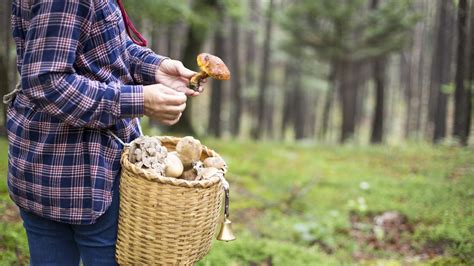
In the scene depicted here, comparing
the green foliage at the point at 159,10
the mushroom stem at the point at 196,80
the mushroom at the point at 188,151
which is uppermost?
the green foliage at the point at 159,10

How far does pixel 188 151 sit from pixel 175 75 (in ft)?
1.20

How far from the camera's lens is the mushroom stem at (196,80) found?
1.84 metres

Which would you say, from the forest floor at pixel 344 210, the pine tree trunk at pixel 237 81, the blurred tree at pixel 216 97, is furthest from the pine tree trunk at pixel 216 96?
the pine tree trunk at pixel 237 81

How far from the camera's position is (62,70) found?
1.45 m

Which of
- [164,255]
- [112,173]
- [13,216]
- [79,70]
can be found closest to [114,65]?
[79,70]

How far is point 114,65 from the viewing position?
1657 millimetres

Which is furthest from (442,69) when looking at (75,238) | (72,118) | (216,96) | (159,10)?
(72,118)

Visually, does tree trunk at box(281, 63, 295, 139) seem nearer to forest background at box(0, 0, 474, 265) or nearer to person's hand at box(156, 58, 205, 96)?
forest background at box(0, 0, 474, 265)

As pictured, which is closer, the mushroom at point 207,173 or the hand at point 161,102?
the hand at point 161,102

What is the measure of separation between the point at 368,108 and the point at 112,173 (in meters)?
35.5

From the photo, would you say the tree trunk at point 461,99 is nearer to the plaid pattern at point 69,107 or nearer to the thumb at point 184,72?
the thumb at point 184,72

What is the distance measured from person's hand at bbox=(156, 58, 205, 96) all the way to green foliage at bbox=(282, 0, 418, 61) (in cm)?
1004

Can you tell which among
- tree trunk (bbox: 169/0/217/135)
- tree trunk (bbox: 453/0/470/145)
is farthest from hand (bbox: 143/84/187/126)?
tree trunk (bbox: 169/0/217/135)

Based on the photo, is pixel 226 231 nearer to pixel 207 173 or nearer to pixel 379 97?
pixel 207 173
